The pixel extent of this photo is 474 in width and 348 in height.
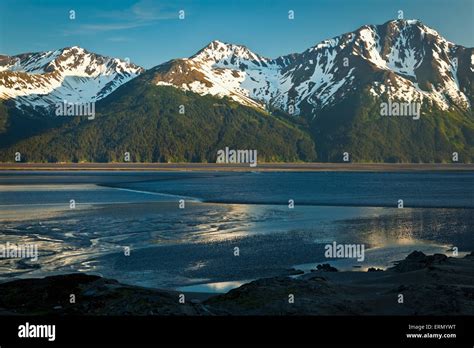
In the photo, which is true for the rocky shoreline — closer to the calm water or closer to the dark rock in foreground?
the dark rock in foreground

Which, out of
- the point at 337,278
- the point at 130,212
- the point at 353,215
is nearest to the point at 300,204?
the point at 353,215

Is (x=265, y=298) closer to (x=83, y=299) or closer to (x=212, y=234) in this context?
(x=83, y=299)

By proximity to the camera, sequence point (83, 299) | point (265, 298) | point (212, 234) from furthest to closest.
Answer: point (212, 234)
point (265, 298)
point (83, 299)

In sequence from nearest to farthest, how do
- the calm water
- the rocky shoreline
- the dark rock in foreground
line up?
the dark rock in foreground
the rocky shoreline
the calm water

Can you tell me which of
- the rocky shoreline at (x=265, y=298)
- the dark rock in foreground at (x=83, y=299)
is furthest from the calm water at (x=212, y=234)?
the rocky shoreline at (x=265, y=298)

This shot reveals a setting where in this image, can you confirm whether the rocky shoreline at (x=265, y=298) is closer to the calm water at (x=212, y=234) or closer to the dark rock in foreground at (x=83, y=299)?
the dark rock in foreground at (x=83, y=299)

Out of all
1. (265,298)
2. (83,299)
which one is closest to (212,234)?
(265,298)

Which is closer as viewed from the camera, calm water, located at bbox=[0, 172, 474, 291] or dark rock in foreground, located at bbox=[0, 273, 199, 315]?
dark rock in foreground, located at bbox=[0, 273, 199, 315]

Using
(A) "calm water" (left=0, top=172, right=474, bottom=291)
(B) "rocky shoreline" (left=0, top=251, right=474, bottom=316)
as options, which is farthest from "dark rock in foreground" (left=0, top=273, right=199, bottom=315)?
(A) "calm water" (left=0, top=172, right=474, bottom=291)

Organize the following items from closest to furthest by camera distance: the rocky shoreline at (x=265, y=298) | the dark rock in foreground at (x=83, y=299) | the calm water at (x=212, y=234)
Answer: the dark rock in foreground at (x=83, y=299) → the rocky shoreline at (x=265, y=298) → the calm water at (x=212, y=234)
